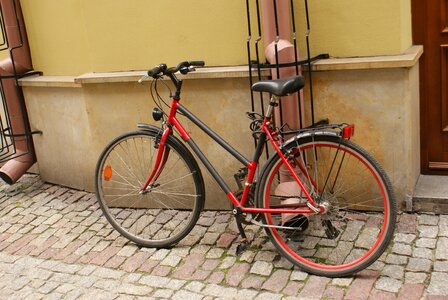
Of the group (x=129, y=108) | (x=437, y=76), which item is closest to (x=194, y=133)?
(x=129, y=108)

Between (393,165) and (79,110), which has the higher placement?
(79,110)

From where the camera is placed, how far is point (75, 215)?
5902 mm

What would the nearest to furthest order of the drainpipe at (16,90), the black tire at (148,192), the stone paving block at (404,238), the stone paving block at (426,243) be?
the stone paving block at (426,243), the stone paving block at (404,238), the black tire at (148,192), the drainpipe at (16,90)

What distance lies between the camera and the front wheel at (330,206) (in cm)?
406

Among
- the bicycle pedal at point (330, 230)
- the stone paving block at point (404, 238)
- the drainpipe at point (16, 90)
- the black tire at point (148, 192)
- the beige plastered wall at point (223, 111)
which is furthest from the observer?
the drainpipe at point (16, 90)

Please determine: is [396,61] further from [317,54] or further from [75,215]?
[75,215]

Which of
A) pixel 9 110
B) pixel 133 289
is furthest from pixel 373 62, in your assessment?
pixel 9 110

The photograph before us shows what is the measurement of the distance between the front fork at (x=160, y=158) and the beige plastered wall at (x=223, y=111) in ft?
1.93

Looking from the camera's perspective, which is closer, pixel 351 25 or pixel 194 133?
pixel 351 25

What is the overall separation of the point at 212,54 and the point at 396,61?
61.7 inches

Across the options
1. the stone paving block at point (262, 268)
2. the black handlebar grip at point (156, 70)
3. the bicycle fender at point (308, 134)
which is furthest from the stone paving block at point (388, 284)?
the black handlebar grip at point (156, 70)

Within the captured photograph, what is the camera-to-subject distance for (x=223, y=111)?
5.28 meters

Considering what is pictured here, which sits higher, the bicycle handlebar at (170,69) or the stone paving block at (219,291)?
the bicycle handlebar at (170,69)

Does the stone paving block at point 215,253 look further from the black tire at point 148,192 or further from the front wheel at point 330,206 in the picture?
the front wheel at point 330,206
